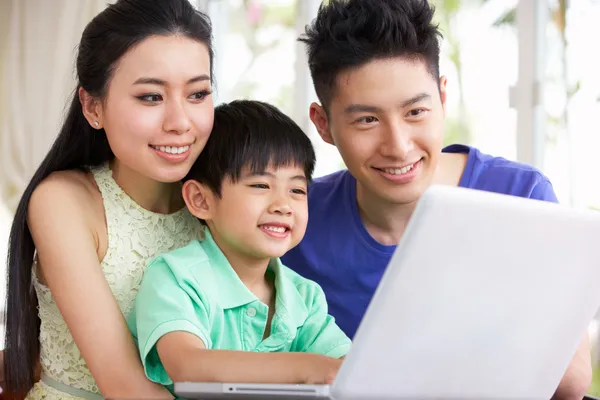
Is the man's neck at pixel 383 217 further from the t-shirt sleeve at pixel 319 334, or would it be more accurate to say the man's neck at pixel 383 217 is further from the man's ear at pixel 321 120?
the t-shirt sleeve at pixel 319 334

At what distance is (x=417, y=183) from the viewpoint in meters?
1.79

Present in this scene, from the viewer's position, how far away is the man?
1734mm

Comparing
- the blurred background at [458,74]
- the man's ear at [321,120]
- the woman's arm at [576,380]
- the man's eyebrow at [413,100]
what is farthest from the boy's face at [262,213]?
the blurred background at [458,74]

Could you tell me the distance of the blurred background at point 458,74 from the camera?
362cm

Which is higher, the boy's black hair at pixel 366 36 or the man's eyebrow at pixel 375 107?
the boy's black hair at pixel 366 36

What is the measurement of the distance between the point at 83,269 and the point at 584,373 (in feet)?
3.04

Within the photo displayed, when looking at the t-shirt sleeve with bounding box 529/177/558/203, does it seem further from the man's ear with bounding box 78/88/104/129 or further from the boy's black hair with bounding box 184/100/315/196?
the man's ear with bounding box 78/88/104/129

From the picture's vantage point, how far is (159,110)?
154cm

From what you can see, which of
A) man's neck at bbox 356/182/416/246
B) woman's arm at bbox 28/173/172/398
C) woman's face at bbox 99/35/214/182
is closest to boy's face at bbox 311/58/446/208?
man's neck at bbox 356/182/416/246

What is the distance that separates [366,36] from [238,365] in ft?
2.83

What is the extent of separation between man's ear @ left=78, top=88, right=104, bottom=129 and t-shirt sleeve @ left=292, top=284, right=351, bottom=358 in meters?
0.53

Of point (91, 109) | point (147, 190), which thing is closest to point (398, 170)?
point (147, 190)

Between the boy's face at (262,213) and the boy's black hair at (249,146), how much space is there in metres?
0.02

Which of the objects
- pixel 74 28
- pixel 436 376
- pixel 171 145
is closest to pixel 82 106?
pixel 171 145
